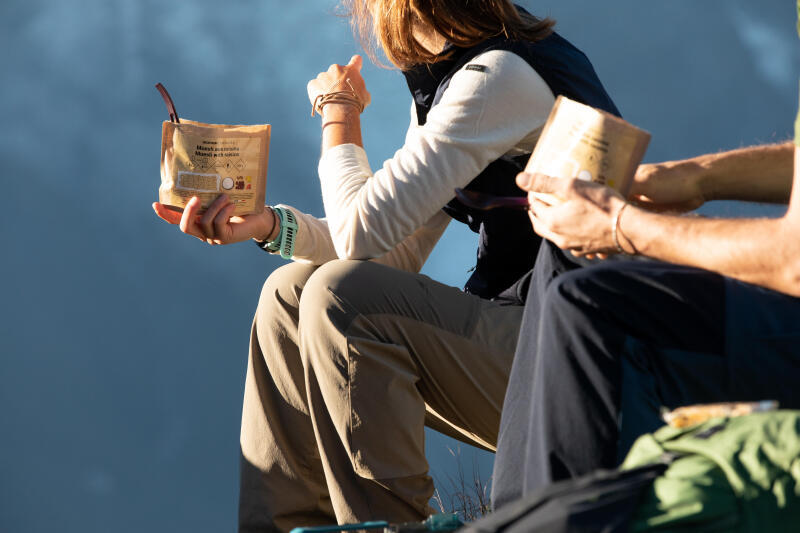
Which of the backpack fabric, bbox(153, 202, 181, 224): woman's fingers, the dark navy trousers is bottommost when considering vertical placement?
the backpack fabric

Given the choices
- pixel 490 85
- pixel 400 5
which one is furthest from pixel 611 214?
pixel 400 5

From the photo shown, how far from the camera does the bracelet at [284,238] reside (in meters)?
1.94

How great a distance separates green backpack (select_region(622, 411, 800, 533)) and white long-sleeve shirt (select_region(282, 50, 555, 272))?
32.9 inches

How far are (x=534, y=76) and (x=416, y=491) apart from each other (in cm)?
75

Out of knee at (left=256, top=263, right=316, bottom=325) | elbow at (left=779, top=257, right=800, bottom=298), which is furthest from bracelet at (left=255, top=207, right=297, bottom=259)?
elbow at (left=779, top=257, right=800, bottom=298)

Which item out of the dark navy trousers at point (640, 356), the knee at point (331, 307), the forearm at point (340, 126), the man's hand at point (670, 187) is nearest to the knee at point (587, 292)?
the dark navy trousers at point (640, 356)

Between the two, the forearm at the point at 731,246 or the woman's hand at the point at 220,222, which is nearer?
the forearm at the point at 731,246

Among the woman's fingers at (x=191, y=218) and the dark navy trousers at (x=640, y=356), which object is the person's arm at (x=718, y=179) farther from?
the woman's fingers at (x=191, y=218)

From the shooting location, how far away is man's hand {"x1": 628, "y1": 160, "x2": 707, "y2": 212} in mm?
1363

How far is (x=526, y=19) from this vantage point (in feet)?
5.63

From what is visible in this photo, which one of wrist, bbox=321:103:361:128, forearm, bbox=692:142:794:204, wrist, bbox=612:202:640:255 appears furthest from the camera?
wrist, bbox=321:103:361:128

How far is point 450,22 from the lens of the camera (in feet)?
5.53

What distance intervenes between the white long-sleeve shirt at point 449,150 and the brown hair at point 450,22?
3.9 inches

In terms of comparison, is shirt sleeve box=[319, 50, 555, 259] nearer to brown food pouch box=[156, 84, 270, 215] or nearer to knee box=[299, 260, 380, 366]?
knee box=[299, 260, 380, 366]
